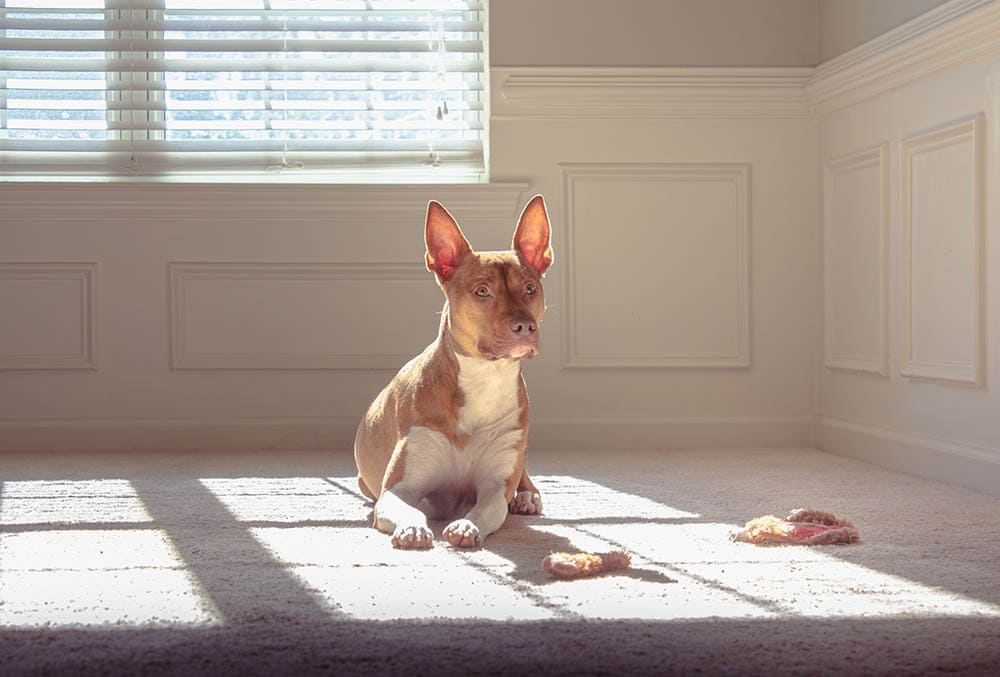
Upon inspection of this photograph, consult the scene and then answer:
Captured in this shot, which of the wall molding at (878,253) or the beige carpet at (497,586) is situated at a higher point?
the wall molding at (878,253)

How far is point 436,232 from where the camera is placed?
2.69 m

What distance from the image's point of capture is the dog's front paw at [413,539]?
2385 mm

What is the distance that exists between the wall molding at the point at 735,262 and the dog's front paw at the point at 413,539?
6.88ft

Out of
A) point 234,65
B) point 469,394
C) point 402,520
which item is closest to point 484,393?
point 469,394

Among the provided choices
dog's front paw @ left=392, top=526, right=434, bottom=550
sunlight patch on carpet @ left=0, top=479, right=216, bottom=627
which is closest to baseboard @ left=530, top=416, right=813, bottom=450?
sunlight patch on carpet @ left=0, top=479, right=216, bottom=627

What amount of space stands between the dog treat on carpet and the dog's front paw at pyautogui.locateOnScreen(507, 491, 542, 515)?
2.27ft

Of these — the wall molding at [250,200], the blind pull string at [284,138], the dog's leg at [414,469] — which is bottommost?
the dog's leg at [414,469]

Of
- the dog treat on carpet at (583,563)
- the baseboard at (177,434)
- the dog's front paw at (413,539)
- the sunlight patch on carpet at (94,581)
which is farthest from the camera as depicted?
the baseboard at (177,434)

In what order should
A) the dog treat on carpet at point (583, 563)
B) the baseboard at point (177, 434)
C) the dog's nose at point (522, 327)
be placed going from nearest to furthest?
the dog treat on carpet at point (583, 563)
the dog's nose at point (522, 327)
the baseboard at point (177, 434)

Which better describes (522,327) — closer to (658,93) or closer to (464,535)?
(464,535)

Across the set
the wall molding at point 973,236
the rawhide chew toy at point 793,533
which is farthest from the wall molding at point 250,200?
the rawhide chew toy at point 793,533

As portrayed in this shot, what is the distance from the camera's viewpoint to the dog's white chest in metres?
2.65

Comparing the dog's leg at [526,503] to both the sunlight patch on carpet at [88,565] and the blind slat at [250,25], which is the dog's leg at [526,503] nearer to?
the sunlight patch on carpet at [88,565]

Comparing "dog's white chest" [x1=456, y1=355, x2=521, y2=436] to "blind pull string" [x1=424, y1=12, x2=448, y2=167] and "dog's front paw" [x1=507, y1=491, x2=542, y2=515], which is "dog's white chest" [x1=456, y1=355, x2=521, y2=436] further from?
"blind pull string" [x1=424, y1=12, x2=448, y2=167]
